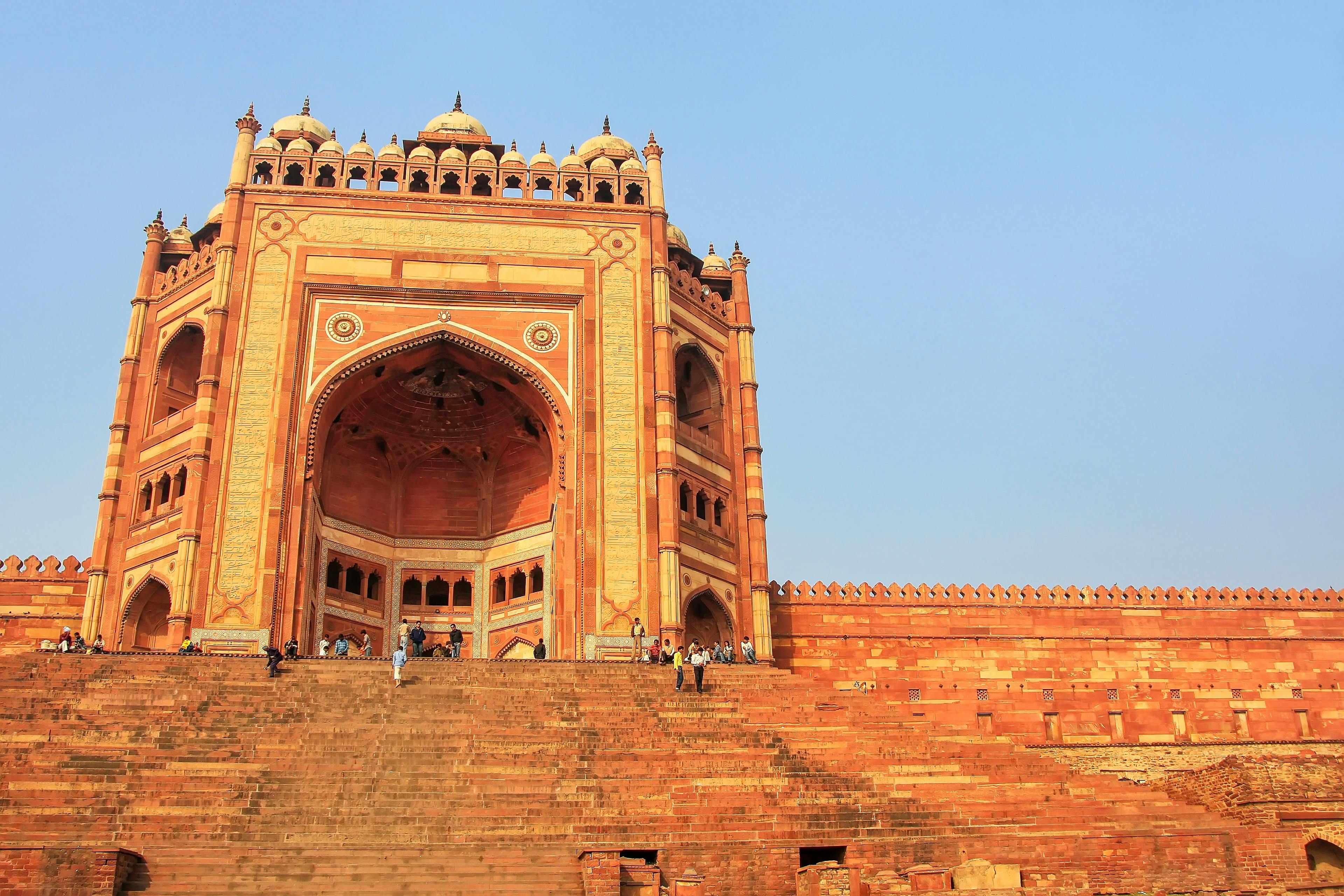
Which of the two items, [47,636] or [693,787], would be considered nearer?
[693,787]

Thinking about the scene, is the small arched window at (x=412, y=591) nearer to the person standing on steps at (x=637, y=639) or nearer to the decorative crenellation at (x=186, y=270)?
the person standing on steps at (x=637, y=639)

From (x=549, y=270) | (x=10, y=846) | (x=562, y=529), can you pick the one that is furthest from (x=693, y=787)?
(x=549, y=270)

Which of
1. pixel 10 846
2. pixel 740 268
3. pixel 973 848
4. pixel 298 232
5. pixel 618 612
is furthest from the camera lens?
pixel 740 268

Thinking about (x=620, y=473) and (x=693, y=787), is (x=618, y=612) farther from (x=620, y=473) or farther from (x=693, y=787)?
(x=693, y=787)

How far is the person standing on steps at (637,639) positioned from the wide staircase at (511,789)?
434 centimetres

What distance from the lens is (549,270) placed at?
28.0m

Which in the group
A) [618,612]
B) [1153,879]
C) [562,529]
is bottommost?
[1153,879]

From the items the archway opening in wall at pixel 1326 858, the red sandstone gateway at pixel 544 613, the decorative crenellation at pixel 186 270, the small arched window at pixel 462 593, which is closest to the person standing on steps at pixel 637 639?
the red sandstone gateway at pixel 544 613

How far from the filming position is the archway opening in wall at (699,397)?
29812 millimetres

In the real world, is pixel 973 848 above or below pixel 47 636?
below

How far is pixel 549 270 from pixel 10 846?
16.4 meters

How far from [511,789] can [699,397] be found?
15.1m

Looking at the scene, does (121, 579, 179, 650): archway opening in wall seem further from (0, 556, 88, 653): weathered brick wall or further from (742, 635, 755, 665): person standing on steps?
(742, 635, 755, 665): person standing on steps

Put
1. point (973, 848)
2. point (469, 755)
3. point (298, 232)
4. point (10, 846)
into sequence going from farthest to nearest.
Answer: point (298, 232), point (469, 755), point (973, 848), point (10, 846)
